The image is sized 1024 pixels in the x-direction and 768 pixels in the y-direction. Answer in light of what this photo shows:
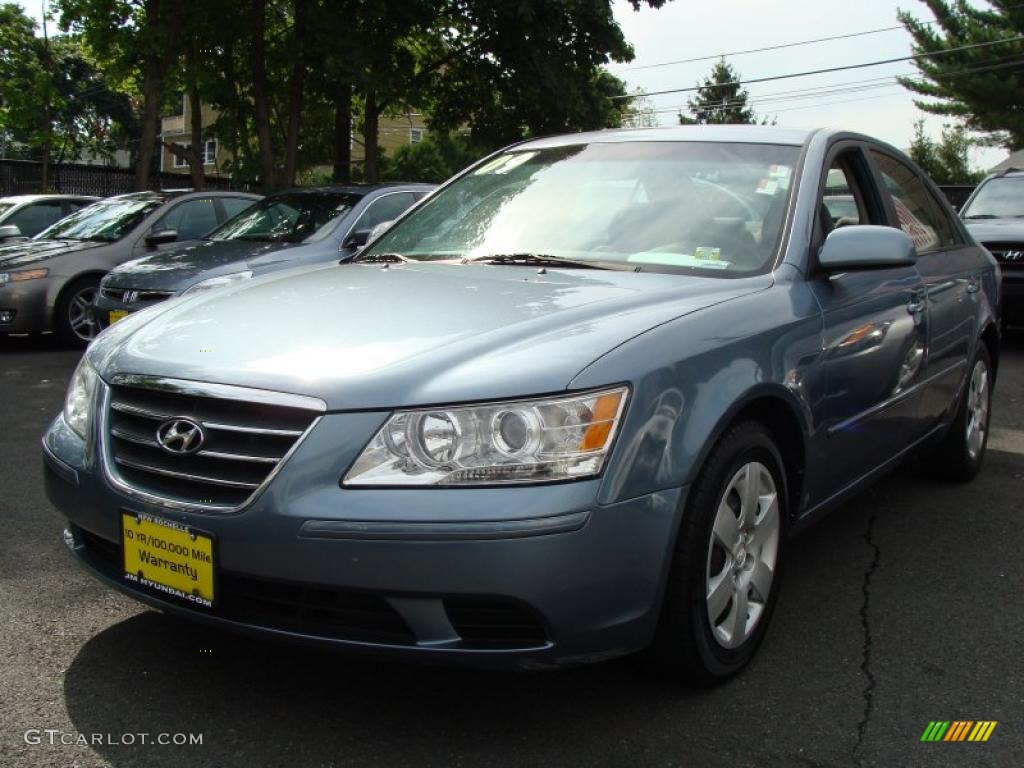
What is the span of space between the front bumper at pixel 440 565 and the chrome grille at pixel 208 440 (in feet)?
0.16

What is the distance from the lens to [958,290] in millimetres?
4676

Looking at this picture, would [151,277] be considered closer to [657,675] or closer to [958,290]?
[958,290]

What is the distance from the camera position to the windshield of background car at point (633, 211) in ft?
11.5

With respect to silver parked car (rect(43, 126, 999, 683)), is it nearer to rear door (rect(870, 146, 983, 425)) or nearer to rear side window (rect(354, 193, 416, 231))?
rear door (rect(870, 146, 983, 425))

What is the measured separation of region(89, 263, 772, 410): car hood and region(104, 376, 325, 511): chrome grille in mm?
44

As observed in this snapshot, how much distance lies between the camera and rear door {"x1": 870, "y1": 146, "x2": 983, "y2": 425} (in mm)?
4336

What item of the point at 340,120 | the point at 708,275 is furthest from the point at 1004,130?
the point at 708,275

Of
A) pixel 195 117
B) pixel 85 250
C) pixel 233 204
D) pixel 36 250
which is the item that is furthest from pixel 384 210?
pixel 195 117

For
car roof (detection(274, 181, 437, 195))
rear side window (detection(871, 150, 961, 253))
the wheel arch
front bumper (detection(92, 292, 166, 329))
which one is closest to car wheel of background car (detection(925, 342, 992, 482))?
rear side window (detection(871, 150, 961, 253))

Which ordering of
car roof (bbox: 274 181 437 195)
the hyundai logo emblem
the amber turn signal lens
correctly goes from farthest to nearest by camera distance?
1. car roof (bbox: 274 181 437 195)
2. the hyundai logo emblem
3. the amber turn signal lens

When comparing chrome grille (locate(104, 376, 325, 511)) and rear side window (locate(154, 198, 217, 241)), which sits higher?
rear side window (locate(154, 198, 217, 241))

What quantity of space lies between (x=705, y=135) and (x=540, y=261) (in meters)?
0.95

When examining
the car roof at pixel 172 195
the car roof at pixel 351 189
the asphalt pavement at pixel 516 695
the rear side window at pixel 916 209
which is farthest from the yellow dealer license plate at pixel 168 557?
the car roof at pixel 172 195

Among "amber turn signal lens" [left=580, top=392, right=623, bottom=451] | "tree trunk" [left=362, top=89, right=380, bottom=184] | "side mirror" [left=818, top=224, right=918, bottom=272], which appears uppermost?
"tree trunk" [left=362, top=89, right=380, bottom=184]
